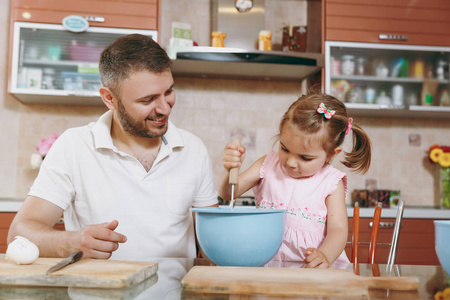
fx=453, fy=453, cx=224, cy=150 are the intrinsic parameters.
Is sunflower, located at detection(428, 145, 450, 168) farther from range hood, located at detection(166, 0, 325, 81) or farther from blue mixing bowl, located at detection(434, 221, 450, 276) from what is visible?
blue mixing bowl, located at detection(434, 221, 450, 276)

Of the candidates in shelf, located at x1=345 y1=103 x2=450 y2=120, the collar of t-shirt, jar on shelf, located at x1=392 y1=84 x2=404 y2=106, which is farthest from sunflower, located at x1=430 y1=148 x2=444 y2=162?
the collar of t-shirt

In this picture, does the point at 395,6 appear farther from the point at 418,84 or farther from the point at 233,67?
the point at 233,67

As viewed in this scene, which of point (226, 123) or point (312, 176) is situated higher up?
point (226, 123)

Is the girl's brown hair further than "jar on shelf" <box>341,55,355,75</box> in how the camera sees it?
No

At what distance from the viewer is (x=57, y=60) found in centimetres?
290

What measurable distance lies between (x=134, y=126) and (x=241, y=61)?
152 centimetres

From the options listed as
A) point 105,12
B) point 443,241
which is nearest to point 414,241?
point 443,241

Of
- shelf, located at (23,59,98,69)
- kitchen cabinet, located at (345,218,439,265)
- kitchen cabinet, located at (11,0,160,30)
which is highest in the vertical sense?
kitchen cabinet, located at (11,0,160,30)

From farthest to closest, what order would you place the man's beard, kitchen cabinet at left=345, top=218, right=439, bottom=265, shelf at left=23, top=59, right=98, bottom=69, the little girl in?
shelf at left=23, top=59, right=98, bottom=69, kitchen cabinet at left=345, top=218, right=439, bottom=265, the man's beard, the little girl

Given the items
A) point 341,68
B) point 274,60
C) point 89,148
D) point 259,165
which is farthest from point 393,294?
point 341,68

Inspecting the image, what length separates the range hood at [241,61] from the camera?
110 inches

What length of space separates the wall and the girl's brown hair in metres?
1.84

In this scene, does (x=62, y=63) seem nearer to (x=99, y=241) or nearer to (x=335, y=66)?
(x=335, y=66)

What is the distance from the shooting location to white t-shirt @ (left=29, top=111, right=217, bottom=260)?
55.9 inches
